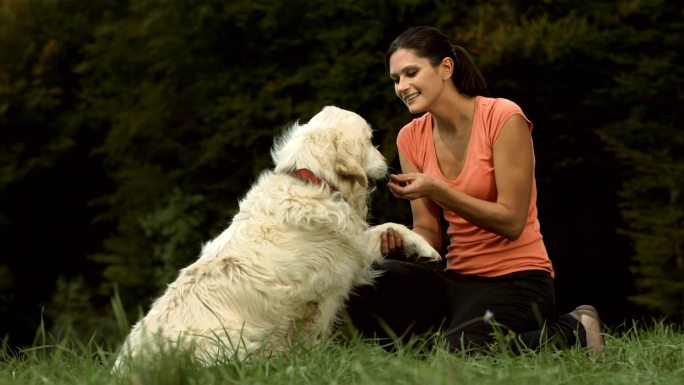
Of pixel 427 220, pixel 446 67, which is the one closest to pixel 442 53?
pixel 446 67

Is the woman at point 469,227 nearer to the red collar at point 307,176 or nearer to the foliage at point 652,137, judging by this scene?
the red collar at point 307,176

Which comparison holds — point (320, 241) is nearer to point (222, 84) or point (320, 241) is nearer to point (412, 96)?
point (412, 96)

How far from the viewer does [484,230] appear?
5.04 meters

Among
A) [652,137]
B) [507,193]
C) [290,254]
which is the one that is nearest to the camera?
[290,254]

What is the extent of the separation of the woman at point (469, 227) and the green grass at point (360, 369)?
2.04ft

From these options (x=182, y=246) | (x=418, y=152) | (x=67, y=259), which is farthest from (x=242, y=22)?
(x=418, y=152)

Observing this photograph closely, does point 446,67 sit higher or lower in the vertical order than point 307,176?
higher

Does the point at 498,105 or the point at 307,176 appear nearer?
the point at 307,176

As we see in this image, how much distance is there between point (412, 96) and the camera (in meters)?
5.04

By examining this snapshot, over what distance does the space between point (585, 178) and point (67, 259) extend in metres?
7.14

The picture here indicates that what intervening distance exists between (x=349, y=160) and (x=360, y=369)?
55.4 inches

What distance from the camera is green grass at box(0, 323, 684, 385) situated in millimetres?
3439

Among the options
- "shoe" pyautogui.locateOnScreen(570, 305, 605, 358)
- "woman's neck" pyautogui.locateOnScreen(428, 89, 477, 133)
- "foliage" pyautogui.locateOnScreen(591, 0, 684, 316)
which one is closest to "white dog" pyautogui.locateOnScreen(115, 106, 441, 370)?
"woman's neck" pyautogui.locateOnScreen(428, 89, 477, 133)

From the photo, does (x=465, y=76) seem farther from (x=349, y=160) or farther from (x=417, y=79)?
(x=349, y=160)
